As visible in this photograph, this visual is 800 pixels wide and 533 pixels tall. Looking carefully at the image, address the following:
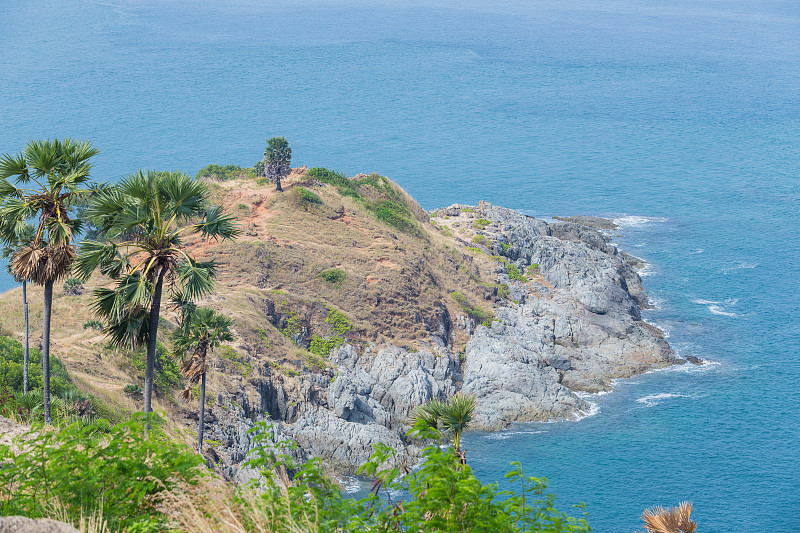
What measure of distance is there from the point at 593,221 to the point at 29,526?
11723 cm

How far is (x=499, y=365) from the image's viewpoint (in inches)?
2830

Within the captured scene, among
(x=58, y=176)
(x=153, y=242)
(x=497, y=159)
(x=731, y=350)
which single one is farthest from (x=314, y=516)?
(x=497, y=159)

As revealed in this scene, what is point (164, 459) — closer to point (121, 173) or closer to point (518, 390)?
point (518, 390)

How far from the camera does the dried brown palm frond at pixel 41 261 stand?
87.4 feet

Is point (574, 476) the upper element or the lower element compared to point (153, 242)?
lower

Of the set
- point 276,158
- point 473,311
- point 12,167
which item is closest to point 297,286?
point 276,158

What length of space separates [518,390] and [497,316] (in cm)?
1374

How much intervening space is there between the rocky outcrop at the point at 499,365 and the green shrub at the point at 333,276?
8.15 meters

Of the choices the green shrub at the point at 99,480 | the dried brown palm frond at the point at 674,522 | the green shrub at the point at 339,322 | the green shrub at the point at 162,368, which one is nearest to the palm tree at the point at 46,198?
the green shrub at the point at 99,480

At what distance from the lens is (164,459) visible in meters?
15.7

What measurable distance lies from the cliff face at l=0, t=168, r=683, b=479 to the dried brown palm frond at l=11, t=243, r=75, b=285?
22.7 m

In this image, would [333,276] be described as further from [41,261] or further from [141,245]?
[141,245]

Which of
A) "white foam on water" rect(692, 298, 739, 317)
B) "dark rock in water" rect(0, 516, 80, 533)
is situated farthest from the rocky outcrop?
"dark rock in water" rect(0, 516, 80, 533)

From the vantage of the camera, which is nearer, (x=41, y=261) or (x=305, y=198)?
(x=41, y=261)
